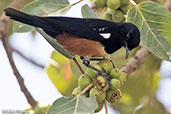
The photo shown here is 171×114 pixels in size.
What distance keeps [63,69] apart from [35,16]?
55.6 inches

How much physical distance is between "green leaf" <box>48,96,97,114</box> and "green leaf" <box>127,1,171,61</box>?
842 millimetres

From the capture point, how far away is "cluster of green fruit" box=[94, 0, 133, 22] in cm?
307

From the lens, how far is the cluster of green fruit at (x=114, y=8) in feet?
10.1

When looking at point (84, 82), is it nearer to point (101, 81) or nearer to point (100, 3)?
point (101, 81)

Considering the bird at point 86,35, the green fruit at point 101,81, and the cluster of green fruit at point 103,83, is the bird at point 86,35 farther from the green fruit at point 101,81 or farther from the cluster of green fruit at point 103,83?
the green fruit at point 101,81

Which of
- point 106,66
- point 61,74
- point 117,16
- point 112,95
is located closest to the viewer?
point 112,95

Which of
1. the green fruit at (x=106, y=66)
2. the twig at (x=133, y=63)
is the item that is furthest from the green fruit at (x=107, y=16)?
the green fruit at (x=106, y=66)

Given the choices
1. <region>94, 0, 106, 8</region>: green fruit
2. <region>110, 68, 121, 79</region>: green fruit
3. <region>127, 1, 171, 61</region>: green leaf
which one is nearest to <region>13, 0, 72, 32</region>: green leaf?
<region>94, 0, 106, 8</region>: green fruit

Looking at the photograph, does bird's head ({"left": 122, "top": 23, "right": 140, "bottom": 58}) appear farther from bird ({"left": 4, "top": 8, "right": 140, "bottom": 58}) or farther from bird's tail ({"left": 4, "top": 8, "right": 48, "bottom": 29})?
bird's tail ({"left": 4, "top": 8, "right": 48, "bottom": 29})

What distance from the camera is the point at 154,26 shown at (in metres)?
3.00

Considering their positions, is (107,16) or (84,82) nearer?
(84,82)

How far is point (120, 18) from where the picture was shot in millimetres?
3299

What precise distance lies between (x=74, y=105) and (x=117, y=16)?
1.19 meters

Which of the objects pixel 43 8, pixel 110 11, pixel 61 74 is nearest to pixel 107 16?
pixel 110 11
